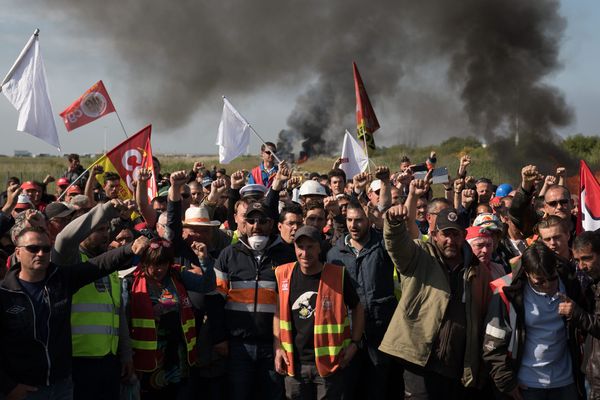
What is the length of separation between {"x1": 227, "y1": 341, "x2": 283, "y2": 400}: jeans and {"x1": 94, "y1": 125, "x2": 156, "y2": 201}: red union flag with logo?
13.4 ft

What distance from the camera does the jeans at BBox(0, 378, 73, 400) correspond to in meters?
4.72

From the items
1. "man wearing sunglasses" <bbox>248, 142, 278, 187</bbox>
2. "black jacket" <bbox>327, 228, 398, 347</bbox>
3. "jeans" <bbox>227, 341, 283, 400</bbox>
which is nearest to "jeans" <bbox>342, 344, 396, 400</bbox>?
"black jacket" <bbox>327, 228, 398, 347</bbox>

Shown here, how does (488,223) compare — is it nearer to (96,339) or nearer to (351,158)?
(96,339)

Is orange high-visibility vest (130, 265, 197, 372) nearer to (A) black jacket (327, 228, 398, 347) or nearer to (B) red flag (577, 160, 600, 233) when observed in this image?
(A) black jacket (327, 228, 398, 347)

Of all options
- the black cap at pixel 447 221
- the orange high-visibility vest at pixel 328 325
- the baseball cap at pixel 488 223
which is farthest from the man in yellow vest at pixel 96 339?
the baseball cap at pixel 488 223

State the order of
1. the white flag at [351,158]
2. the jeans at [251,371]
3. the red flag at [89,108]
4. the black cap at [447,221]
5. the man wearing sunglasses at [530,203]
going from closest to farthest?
the black cap at [447,221] < the jeans at [251,371] < the man wearing sunglasses at [530,203] < the red flag at [89,108] < the white flag at [351,158]

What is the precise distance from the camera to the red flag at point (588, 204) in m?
7.14

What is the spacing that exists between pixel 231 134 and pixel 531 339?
8703mm

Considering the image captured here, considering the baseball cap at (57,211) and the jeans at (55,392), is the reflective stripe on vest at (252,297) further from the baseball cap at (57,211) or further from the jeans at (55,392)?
the baseball cap at (57,211)

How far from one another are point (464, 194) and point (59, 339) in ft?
17.0

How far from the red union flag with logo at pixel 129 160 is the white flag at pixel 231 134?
10.9 ft

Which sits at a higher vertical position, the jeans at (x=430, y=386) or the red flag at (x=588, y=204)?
the red flag at (x=588, y=204)

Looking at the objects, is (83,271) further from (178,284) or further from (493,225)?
(493,225)

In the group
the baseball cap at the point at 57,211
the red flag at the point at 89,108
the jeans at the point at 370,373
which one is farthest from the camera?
the red flag at the point at 89,108
